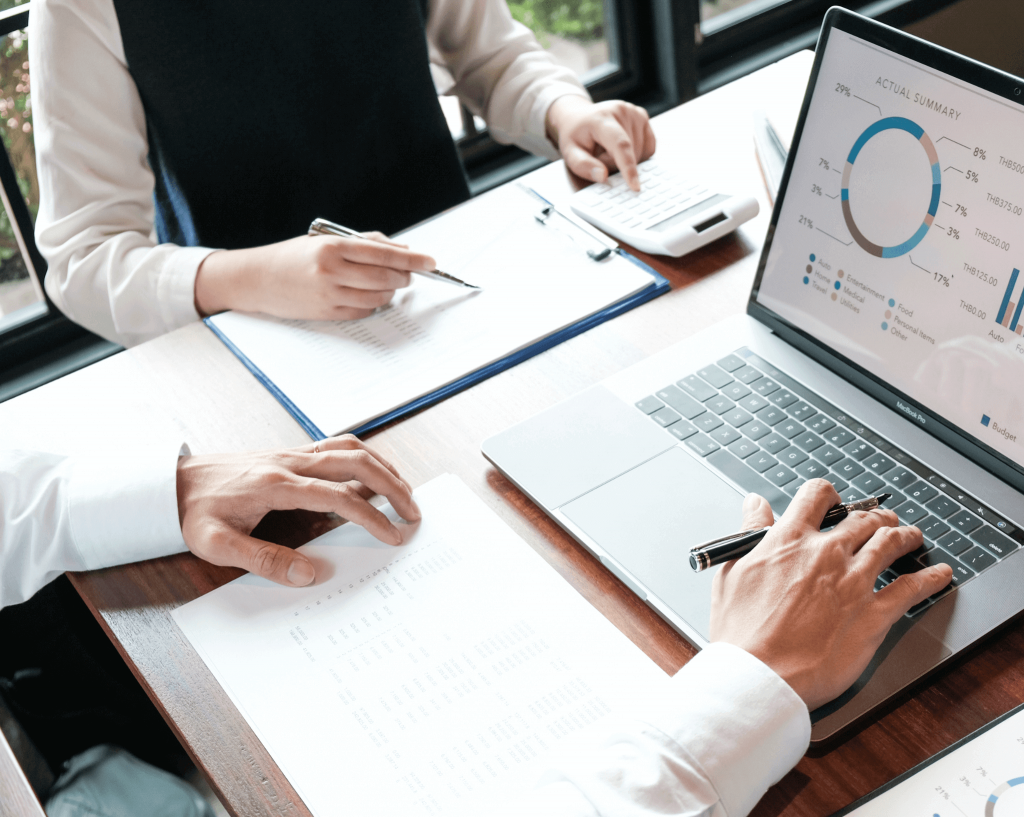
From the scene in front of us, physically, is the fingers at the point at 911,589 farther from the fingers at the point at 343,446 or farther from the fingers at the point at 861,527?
the fingers at the point at 343,446

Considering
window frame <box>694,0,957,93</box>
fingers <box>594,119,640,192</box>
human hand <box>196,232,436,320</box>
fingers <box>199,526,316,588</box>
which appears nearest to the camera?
fingers <box>199,526,316,588</box>

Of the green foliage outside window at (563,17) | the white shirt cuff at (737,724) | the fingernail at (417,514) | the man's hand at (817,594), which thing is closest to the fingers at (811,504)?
the man's hand at (817,594)

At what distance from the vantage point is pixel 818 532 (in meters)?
0.72

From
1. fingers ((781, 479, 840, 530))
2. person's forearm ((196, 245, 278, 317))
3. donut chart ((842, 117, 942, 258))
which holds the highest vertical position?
donut chart ((842, 117, 942, 258))

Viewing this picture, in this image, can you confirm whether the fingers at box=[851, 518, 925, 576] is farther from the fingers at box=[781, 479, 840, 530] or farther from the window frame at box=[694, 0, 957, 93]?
the window frame at box=[694, 0, 957, 93]

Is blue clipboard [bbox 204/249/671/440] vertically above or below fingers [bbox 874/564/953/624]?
above

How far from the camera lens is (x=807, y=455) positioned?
0.83 meters

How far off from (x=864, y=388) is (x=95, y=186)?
972mm

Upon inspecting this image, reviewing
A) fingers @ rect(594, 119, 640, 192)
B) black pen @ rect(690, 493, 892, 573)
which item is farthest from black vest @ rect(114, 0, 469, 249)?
black pen @ rect(690, 493, 892, 573)

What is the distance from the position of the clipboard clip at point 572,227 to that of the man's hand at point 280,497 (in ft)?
1.36

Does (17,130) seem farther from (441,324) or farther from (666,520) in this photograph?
(666,520)

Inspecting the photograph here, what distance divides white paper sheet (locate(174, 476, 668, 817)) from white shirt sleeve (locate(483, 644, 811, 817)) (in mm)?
37

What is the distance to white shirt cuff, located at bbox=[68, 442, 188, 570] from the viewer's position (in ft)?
2.76

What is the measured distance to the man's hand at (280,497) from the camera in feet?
2.64
